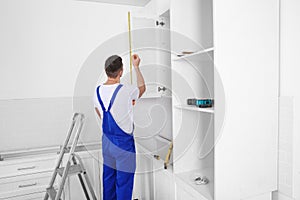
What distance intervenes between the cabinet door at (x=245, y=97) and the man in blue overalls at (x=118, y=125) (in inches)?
26.1

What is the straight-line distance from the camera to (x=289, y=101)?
4.14 feet

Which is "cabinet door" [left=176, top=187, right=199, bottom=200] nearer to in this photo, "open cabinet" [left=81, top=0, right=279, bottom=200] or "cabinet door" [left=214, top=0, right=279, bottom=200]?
"open cabinet" [left=81, top=0, right=279, bottom=200]

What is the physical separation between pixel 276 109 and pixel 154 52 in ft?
3.74

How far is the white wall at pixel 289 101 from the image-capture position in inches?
48.3

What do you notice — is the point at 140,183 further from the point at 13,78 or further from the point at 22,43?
the point at 22,43

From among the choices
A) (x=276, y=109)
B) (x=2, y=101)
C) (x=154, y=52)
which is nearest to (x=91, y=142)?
(x=2, y=101)

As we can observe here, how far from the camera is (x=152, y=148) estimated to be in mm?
2160

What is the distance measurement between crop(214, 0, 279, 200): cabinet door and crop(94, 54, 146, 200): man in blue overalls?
662 mm

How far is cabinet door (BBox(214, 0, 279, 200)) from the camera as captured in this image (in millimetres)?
1167

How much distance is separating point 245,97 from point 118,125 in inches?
33.2

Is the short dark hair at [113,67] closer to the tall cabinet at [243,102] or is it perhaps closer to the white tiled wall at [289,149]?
the tall cabinet at [243,102]

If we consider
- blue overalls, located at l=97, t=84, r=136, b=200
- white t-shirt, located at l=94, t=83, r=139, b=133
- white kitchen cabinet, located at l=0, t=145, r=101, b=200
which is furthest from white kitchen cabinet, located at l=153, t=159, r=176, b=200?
white kitchen cabinet, located at l=0, t=145, r=101, b=200

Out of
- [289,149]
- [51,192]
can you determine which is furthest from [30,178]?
[289,149]

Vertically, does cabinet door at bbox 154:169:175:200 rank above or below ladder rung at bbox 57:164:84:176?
below
